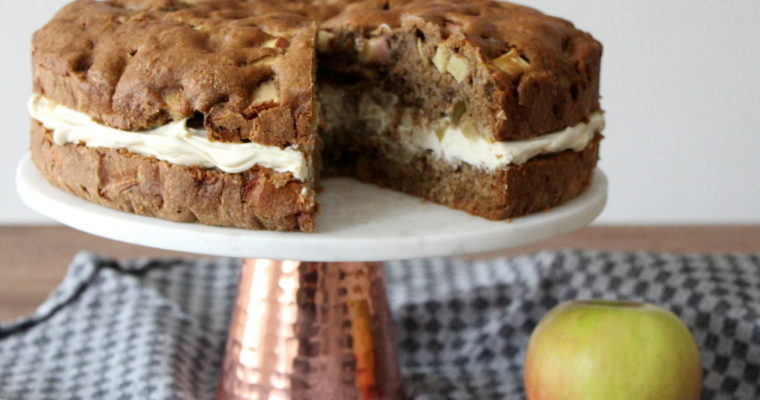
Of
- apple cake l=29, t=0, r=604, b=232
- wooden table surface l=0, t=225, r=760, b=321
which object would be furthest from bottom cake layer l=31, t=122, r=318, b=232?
wooden table surface l=0, t=225, r=760, b=321

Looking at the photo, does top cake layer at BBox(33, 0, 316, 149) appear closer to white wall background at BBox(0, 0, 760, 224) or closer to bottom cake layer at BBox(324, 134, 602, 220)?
bottom cake layer at BBox(324, 134, 602, 220)

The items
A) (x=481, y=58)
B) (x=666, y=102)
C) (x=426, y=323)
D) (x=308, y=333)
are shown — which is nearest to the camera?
(x=481, y=58)

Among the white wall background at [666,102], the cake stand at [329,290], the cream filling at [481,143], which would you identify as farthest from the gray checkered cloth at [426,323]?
the white wall background at [666,102]

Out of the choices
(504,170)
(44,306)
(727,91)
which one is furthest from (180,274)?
(727,91)

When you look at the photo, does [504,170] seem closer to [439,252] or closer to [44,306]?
[439,252]

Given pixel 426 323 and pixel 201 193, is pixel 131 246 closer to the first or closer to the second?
pixel 426 323

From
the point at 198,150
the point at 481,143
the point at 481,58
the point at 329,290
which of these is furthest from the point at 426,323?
the point at 198,150
